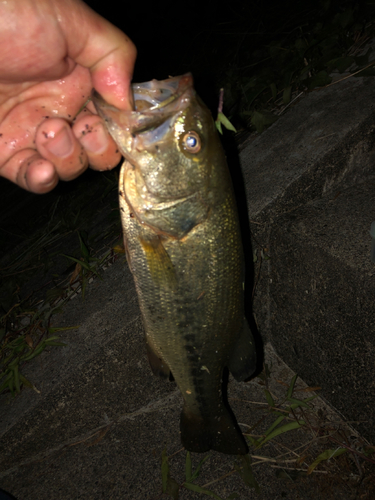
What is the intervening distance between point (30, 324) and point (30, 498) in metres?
1.55

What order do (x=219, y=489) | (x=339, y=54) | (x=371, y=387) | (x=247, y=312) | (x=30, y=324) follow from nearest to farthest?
(x=371, y=387), (x=219, y=489), (x=247, y=312), (x=30, y=324), (x=339, y=54)

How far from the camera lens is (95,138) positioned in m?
2.24

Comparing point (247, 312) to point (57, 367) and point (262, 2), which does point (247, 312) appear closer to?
point (57, 367)

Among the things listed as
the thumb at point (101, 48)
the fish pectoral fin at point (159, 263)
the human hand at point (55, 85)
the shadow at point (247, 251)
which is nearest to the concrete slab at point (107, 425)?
the shadow at point (247, 251)

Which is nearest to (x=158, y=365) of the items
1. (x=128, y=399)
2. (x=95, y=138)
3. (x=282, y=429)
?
(x=128, y=399)

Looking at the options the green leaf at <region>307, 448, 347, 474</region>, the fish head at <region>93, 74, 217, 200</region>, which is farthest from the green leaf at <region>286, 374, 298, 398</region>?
the fish head at <region>93, 74, 217, 200</region>

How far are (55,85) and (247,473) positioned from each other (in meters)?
3.28

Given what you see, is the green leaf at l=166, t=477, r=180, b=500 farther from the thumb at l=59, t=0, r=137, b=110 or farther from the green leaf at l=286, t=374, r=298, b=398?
the thumb at l=59, t=0, r=137, b=110

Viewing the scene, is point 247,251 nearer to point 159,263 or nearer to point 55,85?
point 159,263

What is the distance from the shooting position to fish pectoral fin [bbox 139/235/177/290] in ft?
6.35

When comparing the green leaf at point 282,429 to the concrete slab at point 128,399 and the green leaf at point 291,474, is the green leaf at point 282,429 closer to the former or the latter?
the concrete slab at point 128,399

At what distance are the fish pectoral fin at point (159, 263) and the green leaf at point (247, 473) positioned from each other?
1914mm

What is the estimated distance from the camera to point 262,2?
8.40 meters

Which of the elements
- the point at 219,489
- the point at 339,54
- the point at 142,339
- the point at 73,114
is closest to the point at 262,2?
the point at 339,54
